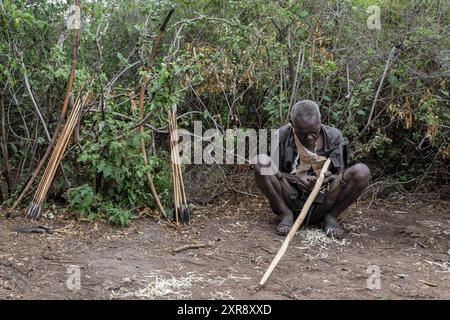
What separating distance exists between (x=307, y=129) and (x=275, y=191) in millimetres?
628

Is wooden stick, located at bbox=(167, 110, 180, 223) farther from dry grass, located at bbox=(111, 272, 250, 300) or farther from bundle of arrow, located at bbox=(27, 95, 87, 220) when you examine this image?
dry grass, located at bbox=(111, 272, 250, 300)

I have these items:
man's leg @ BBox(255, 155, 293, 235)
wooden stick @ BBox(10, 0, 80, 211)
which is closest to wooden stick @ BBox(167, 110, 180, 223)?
man's leg @ BBox(255, 155, 293, 235)

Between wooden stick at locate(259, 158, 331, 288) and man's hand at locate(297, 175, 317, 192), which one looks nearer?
wooden stick at locate(259, 158, 331, 288)

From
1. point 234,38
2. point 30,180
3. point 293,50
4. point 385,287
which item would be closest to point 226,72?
point 234,38

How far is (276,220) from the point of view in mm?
5488

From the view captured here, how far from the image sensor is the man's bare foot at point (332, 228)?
502cm

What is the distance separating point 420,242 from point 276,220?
4.11 feet

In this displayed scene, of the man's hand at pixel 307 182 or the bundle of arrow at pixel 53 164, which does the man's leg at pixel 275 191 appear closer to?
the man's hand at pixel 307 182

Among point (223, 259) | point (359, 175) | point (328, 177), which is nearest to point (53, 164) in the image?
point (223, 259)

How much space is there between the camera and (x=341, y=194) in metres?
5.06

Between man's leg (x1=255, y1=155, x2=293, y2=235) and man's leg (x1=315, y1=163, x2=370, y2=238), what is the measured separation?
0.28 meters

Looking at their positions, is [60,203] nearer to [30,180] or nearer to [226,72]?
[30,180]

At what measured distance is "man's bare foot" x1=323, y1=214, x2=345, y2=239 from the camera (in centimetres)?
502

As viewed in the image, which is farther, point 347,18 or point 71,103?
point 347,18
